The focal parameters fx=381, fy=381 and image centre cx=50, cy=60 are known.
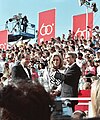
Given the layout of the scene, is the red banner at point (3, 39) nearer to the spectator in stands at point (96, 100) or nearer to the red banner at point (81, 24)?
the red banner at point (81, 24)

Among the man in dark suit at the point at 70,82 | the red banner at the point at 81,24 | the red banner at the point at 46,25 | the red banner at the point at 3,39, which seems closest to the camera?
the man in dark suit at the point at 70,82

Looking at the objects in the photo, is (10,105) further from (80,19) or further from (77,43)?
(80,19)

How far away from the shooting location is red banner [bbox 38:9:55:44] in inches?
755

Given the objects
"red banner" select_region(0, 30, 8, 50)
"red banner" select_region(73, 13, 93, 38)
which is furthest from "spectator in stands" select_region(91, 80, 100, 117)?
"red banner" select_region(0, 30, 8, 50)

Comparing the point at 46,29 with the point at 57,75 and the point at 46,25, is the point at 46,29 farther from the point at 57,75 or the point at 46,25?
the point at 57,75

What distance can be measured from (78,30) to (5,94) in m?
17.5

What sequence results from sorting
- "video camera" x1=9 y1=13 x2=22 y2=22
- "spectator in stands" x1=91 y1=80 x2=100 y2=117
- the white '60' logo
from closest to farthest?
"spectator in stands" x1=91 y1=80 x2=100 y2=117, the white '60' logo, "video camera" x1=9 y1=13 x2=22 y2=22

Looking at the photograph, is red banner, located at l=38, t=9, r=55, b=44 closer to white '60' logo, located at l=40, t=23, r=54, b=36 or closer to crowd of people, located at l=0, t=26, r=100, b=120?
white '60' logo, located at l=40, t=23, r=54, b=36

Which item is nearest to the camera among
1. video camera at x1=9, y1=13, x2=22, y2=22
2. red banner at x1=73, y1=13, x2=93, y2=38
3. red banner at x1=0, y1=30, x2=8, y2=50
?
A: red banner at x1=73, y1=13, x2=93, y2=38

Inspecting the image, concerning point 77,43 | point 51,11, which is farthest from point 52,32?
point 77,43

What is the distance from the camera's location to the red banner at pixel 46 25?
19172 millimetres

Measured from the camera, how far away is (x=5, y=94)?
1.49 m

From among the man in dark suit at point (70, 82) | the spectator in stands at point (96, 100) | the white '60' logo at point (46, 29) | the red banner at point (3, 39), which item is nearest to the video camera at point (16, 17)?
the red banner at point (3, 39)

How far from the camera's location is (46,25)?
19.6 m
